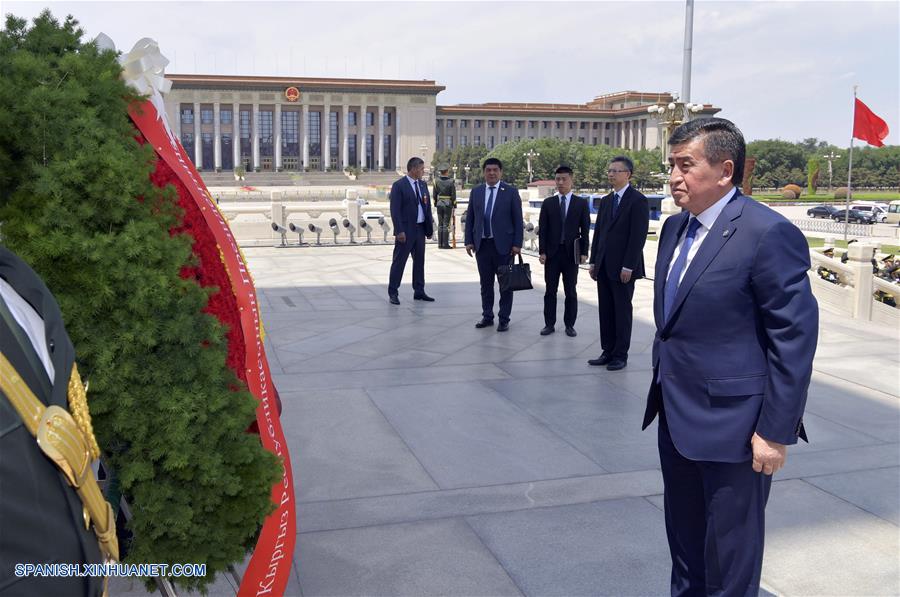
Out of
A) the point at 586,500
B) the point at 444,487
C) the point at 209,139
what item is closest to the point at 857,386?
the point at 586,500

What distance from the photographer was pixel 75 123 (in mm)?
2258

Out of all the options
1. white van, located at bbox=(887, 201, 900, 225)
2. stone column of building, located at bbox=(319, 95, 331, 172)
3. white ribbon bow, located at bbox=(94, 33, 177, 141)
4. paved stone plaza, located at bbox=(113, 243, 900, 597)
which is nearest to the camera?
white ribbon bow, located at bbox=(94, 33, 177, 141)

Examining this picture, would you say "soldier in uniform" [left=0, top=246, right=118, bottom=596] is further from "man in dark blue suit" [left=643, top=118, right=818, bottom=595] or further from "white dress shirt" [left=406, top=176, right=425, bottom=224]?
"white dress shirt" [left=406, top=176, right=425, bottom=224]

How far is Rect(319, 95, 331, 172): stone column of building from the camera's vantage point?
103m

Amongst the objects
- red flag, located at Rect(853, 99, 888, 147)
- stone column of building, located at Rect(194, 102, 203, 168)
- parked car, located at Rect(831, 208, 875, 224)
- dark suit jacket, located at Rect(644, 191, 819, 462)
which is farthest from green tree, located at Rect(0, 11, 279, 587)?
stone column of building, located at Rect(194, 102, 203, 168)

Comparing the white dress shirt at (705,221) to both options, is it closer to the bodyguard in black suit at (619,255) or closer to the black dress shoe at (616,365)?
the bodyguard in black suit at (619,255)

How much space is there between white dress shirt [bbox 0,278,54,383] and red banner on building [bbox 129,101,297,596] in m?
1.34

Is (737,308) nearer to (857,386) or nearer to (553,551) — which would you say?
(553,551)

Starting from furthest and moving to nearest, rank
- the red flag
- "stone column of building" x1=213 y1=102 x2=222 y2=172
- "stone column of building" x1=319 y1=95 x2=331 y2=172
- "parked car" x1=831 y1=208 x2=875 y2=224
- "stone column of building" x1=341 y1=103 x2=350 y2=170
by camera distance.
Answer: "stone column of building" x1=319 y1=95 x2=331 y2=172 < "stone column of building" x1=341 y1=103 x2=350 y2=170 < "stone column of building" x1=213 y1=102 x2=222 y2=172 < "parked car" x1=831 y1=208 x2=875 y2=224 < the red flag

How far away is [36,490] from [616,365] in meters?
6.65

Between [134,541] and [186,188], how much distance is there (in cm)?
116

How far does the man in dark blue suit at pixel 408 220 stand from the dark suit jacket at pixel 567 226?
2.46 m

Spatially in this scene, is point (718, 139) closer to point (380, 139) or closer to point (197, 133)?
point (380, 139)

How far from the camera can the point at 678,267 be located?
3.12 m
